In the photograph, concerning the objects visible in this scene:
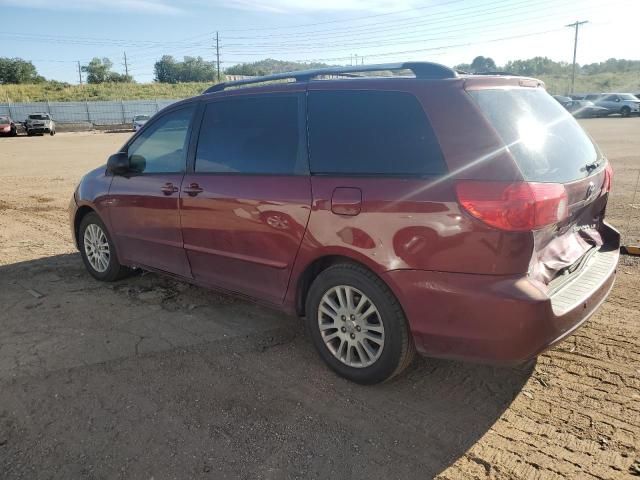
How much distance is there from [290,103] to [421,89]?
97 cm

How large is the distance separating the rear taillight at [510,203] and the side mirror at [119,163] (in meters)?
3.19

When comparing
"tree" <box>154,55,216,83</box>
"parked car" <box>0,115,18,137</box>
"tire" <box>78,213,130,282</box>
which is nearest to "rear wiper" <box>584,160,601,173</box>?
"tire" <box>78,213,130,282</box>

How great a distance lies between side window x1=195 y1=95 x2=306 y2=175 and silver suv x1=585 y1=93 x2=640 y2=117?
40.6m

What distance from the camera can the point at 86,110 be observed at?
53.7m

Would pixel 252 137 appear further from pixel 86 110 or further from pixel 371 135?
pixel 86 110

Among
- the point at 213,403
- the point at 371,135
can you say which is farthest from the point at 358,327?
the point at 371,135

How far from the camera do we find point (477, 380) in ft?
10.8

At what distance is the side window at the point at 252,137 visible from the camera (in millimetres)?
3500

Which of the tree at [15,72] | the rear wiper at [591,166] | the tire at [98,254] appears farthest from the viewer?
the tree at [15,72]

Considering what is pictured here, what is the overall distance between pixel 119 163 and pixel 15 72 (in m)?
101

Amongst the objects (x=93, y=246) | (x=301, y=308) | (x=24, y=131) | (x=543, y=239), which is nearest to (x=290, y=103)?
(x=301, y=308)

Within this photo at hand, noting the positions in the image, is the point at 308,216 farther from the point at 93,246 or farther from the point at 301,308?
the point at 93,246

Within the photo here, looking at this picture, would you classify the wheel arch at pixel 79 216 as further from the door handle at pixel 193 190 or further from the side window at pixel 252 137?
the side window at pixel 252 137

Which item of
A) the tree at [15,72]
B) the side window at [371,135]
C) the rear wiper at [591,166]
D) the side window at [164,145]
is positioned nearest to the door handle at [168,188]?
the side window at [164,145]
